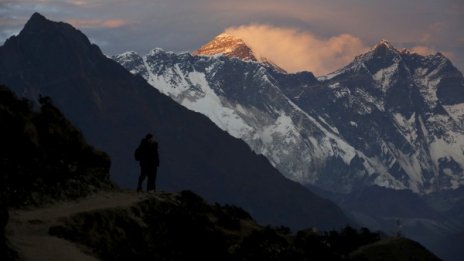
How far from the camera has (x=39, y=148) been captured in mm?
38375

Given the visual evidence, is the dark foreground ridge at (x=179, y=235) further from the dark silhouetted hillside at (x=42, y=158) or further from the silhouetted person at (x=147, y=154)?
the dark silhouetted hillside at (x=42, y=158)

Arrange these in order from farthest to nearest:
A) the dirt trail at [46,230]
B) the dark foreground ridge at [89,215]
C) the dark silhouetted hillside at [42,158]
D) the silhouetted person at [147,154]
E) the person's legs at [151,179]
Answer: the person's legs at [151,179], the silhouetted person at [147,154], the dark silhouetted hillside at [42,158], the dark foreground ridge at [89,215], the dirt trail at [46,230]

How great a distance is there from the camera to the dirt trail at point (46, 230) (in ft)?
92.8

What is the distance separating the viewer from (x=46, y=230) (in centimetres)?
3089

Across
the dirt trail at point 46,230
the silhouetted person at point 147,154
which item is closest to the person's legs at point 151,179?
the silhouetted person at point 147,154

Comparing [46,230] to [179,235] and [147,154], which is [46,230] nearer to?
[179,235]

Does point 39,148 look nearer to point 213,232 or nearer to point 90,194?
point 90,194

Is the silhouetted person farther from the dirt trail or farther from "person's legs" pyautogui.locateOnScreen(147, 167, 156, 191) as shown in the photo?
the dirt trail

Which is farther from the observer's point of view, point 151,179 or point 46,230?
point 151,179

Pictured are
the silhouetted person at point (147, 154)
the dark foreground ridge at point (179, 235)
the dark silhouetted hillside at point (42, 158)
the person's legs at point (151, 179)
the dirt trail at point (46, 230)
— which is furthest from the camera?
the person's legs at point (151, 179)

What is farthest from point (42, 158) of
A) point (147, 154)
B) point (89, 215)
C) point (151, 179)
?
point (151, 179)

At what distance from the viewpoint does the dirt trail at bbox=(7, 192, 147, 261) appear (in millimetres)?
28281

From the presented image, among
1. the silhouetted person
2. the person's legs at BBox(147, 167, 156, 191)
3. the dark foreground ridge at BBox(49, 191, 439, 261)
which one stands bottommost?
the dark foreground ridge at BBox(49, 191, 439, 261)

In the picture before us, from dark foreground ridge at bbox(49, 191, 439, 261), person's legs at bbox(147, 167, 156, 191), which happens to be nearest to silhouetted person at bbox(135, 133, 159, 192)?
person's legs at bbox(147, 167, 156, 191)
